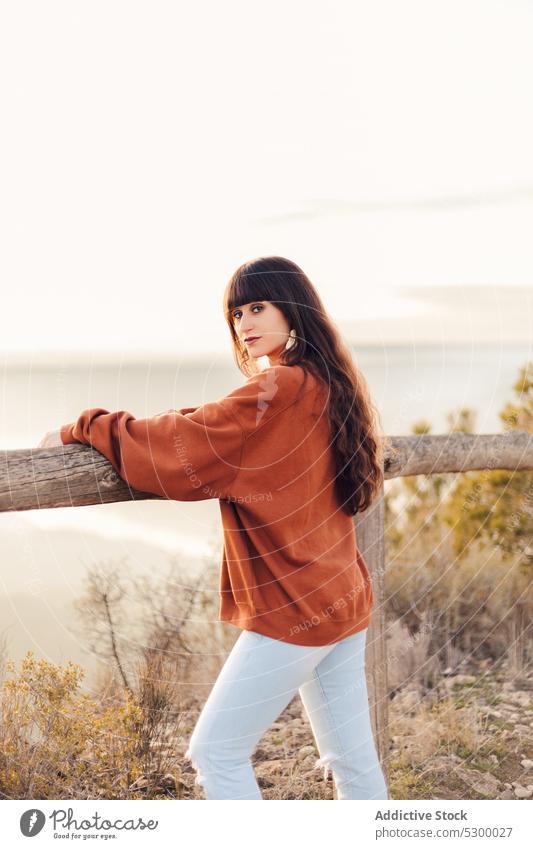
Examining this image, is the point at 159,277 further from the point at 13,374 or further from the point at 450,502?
the point at 450,502

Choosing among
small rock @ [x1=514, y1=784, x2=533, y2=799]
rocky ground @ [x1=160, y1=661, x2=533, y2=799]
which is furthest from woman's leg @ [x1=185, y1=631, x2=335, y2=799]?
small rock @ [x1=514, y1=784, x2=533, y2=799]

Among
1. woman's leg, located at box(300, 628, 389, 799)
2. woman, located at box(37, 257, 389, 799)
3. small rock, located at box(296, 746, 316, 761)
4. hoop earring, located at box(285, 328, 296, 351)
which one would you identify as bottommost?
small rock, located at box(296, 746, 316, 761)

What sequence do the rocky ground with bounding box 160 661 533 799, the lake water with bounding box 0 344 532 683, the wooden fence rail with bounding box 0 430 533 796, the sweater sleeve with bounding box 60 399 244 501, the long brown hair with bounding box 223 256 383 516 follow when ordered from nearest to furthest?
the sweater sleeve with bounding box 60 399 244 501 < the wooden fence rail with bounding box 0 430 533 796 < the long brown hair with bounding box 223 256 383 516 < the lake water with bounding box 0 344 532 683 < the rocky ground with bounding box 160 661 533 799

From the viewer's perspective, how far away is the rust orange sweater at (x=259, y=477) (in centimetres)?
231

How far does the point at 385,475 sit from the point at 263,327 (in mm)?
1086

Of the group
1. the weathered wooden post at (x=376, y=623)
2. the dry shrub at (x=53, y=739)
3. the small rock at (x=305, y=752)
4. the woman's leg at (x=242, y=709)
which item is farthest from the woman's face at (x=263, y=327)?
the small rock at (x=305, y=752)

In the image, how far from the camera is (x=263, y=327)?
250 cm

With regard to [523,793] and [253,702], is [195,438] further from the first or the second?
[523,793]

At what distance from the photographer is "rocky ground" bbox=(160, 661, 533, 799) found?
12.1 ft

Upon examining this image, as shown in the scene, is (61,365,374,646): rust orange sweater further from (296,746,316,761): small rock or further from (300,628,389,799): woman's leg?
(296,746,316,761): small rock

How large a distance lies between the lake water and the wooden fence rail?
140 millimetres

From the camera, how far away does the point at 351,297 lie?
3.66m
